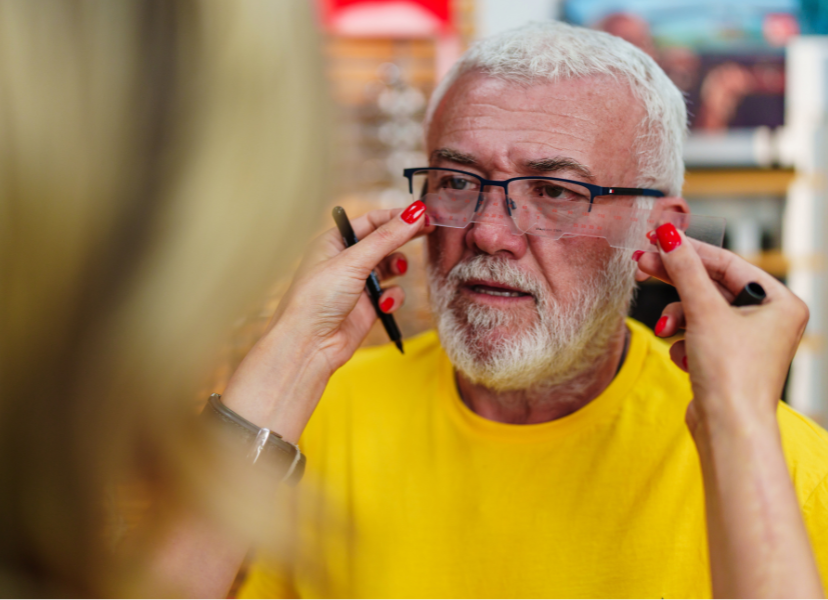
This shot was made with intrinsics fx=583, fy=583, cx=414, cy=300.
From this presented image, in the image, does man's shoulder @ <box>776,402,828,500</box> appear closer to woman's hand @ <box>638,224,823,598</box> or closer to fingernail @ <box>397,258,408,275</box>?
woman's hand @ <box>638,224,823,598</box>

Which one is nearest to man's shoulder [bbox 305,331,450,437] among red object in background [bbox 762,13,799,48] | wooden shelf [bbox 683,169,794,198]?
wooden shelf [bbox 683,169,794,198]

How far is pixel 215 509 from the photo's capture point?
49 cm

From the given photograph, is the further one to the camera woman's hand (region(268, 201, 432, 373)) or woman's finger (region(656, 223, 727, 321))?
woman's hand (region(268, 201, 432, 373))

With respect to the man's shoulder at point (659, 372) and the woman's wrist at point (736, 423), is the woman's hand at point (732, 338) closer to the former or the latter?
the woman's wrist at point (736, 423)

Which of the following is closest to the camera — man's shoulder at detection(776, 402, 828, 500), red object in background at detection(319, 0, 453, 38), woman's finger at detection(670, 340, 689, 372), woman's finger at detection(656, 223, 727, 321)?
woman's finger at detection(656, 223, 727, 321)

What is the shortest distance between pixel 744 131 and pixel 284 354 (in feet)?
12.5

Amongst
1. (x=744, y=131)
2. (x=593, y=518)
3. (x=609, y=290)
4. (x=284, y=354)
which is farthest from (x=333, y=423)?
(x=744, y=131)

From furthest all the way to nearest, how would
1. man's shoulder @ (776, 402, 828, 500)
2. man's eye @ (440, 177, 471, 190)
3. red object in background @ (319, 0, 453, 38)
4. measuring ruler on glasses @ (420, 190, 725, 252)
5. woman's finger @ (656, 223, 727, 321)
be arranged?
red object in background @ (319, 0, 453, 38)
man's eye @ (440, 177, 471, 190)
measuring ruler on glasses @ (420, 190, 725, 252)
man's shoulder @ (776, 402, 828, 500)
woman's finger @ (656, 223, 727, 321)

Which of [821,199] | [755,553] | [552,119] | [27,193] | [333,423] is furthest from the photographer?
[821,199]

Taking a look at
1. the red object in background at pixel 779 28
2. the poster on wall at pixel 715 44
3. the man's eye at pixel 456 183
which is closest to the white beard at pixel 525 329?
the man's eye at pixel 456 183

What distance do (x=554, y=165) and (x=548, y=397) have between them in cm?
56

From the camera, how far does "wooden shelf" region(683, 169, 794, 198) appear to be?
3.50 metres

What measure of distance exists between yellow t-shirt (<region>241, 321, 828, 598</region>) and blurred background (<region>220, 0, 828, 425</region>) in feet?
7.06

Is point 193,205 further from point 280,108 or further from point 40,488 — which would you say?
point 40,488
